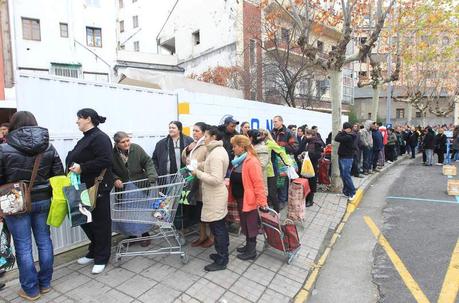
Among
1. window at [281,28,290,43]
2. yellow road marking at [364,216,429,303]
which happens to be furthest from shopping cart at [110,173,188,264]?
window at [281,28,290,43]

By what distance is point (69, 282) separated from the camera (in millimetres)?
3621

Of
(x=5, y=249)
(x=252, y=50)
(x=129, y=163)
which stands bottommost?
(x=5, y=249)

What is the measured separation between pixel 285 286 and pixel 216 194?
1.37m

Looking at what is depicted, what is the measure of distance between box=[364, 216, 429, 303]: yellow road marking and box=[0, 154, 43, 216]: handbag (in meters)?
4.28

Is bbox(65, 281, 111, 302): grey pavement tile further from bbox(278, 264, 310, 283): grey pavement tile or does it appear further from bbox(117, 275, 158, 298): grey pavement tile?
bbox(278, 264, 310, 283): grey pavement tile

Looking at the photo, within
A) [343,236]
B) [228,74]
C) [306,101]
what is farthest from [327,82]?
[343,236]

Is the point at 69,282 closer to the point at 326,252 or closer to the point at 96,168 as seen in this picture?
the point at 96,168

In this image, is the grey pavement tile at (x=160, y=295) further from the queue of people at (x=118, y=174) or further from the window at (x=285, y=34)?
the window at (x=285, y=34)

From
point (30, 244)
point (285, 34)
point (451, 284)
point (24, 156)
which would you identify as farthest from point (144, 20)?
point (451, 284)

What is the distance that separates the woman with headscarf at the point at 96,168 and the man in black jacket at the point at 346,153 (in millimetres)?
5636

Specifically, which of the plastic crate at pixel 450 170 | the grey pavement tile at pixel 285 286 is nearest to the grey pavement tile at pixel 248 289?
the grey pavement tile at pixel 285 286

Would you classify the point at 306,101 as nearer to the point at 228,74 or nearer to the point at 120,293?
the point at 228,74

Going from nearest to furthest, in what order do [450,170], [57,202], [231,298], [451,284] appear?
[57,202] < [231,298] < [451,284] < [450,170]

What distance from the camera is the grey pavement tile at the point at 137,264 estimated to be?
3.94 metres
